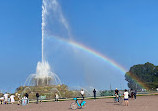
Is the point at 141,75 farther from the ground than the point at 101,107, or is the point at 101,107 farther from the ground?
the point at 141,75

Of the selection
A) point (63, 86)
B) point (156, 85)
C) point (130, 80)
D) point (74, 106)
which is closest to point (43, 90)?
point (63, 86)

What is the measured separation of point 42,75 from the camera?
5119 cm

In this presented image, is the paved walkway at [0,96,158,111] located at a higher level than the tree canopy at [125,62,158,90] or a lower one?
lower

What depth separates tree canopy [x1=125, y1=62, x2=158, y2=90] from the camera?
91.2 metres

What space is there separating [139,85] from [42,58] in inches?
2125

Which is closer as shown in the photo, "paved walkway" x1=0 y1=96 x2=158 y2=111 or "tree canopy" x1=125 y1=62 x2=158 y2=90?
"paved walkway" x1=0 y1=96 x2=158 y2=111

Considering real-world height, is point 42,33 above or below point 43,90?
above

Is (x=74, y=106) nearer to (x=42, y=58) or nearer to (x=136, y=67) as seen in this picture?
(x=42, y=58)

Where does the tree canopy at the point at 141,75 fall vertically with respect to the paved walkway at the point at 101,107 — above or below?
above

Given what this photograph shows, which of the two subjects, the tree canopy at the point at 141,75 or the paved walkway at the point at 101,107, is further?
the tree canopy at the point at 141,75

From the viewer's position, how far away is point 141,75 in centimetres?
9431

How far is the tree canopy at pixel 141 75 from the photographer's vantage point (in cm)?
9121

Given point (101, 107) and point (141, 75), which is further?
point (141, 75)

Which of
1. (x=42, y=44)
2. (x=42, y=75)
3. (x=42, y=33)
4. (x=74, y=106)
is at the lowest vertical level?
(x=74, y=106)
